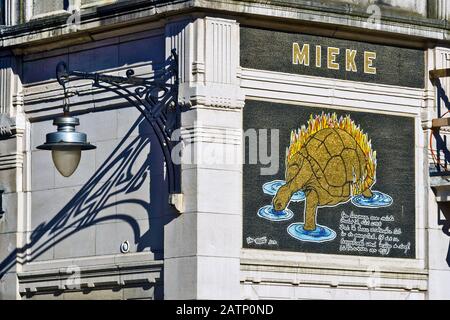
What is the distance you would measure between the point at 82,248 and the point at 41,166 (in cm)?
184

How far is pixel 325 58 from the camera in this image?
95.8 ft

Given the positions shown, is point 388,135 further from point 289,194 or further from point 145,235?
point 145,235

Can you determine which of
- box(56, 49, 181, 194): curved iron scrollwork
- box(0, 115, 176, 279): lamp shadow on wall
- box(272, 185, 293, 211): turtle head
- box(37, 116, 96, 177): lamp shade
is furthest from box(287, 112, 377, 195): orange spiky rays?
box(37, 116, 96, 177): lamp shade

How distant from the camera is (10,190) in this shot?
3055 cm

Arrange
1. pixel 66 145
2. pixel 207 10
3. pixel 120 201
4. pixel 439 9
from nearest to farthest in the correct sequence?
pixel 66 145 < pixel 207 10 < pixel 120 201 < pixel 439 9

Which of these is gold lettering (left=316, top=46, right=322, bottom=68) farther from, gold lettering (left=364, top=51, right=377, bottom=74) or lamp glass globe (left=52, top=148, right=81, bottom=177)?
lamp glass globe (left=52, top=148, right=81, bottom=177)

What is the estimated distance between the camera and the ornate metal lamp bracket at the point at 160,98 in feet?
91.1

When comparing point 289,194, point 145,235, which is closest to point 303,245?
point 289,194

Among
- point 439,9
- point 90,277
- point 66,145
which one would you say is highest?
point 439,9

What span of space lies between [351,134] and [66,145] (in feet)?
18.2

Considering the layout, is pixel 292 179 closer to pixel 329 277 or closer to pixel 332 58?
pixel 329 277

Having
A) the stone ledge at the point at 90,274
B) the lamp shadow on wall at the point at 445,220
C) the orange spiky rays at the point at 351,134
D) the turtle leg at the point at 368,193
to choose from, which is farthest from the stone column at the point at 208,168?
the lamp shadow on wall at the point at 445,220

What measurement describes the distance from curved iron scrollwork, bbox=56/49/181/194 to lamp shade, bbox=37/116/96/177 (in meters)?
1.42
